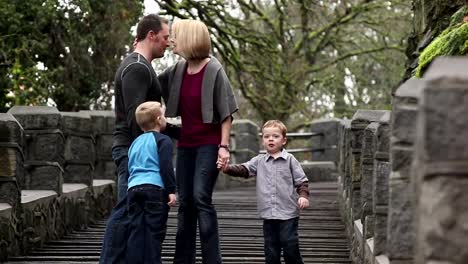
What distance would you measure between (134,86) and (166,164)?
496mm

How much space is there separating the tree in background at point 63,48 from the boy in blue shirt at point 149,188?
9.45m

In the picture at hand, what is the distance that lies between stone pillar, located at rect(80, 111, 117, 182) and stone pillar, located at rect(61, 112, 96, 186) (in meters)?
1.95

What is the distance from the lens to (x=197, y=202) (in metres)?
6.40

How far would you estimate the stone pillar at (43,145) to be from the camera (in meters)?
9.28

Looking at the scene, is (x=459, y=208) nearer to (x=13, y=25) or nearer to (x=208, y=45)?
(x=208, y=45)

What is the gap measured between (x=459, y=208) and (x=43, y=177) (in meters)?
7.12

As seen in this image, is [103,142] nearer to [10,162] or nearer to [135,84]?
[10,162]

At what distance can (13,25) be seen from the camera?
15570 mm

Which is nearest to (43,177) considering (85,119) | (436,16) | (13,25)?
(85,119)

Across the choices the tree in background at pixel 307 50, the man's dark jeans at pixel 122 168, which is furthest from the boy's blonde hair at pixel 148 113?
the tree in background at pixel 307 50

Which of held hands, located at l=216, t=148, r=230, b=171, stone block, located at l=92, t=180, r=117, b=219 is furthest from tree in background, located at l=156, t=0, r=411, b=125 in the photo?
held hands, located at l=216, t=148, r=230, b=171

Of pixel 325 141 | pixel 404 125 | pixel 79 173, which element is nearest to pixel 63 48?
pixel 325 141

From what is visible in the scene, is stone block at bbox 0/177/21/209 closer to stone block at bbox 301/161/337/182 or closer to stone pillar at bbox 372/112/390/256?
stone pillar at bbox 372/112/390/256

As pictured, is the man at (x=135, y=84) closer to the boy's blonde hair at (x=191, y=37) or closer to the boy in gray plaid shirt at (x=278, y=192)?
the boy's blonde hair at (x=191, y=37)
